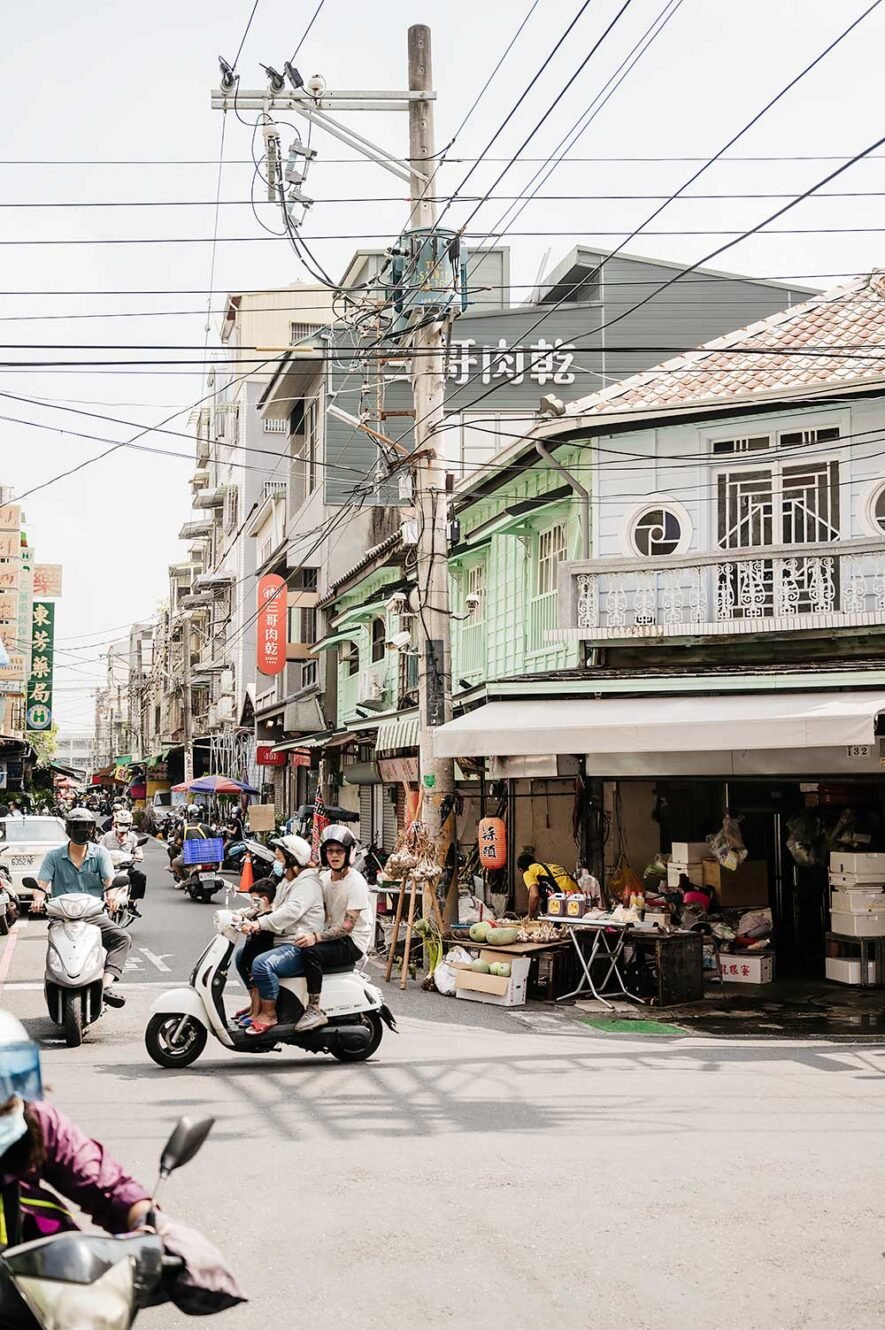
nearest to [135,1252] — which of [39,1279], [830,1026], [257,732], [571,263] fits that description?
[39,1279]

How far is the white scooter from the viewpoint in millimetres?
10266

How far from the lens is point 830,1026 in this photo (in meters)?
13.5

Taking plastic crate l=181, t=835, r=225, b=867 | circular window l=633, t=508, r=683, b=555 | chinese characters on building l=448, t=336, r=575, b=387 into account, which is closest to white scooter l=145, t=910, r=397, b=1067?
circular window l=633, t=508, r=683, b=555

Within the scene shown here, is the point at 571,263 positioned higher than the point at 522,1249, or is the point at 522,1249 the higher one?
the point at 571,263

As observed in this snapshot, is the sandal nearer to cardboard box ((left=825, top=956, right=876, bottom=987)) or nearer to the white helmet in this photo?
the white helmet

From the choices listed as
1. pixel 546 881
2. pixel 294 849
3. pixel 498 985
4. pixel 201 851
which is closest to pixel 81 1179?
pixel 294 849

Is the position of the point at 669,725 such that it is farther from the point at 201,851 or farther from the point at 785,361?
the point at 201,851

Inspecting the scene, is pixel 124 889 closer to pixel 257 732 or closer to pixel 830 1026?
pixel 830 1026

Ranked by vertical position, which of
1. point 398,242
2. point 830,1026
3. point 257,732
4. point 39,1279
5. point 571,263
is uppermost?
point 571,263

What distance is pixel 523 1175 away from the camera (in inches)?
288

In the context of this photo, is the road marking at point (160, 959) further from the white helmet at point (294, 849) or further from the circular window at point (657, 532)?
the circular window at point (657, 532)

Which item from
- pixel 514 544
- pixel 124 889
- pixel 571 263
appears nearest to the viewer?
pixel 124 889

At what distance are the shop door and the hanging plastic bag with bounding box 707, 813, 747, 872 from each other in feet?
8.66

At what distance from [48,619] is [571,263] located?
37473 mm
